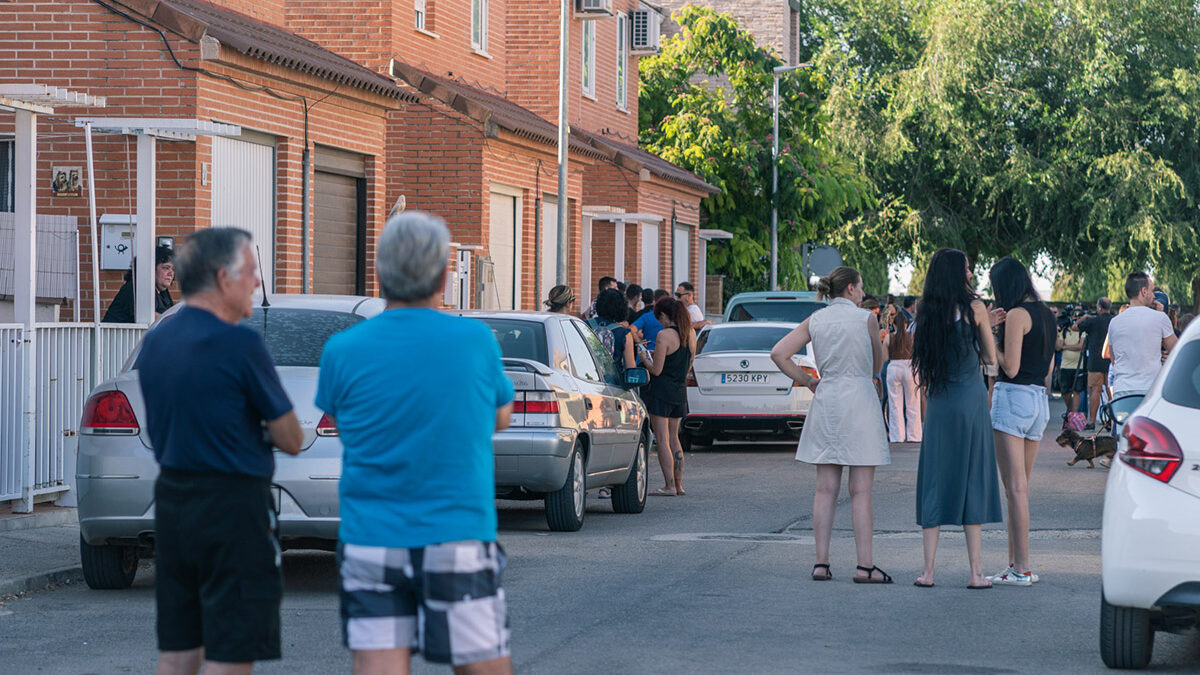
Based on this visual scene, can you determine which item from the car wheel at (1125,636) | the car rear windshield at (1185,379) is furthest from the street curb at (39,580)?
the car rear windshield at (1185,379)

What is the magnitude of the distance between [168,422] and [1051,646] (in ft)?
15.1

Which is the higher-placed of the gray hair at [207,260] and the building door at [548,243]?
the building door at [548,243]

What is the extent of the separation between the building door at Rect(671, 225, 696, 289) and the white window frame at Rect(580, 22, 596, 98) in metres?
4.07

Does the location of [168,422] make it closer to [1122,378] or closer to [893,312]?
[1122,378]

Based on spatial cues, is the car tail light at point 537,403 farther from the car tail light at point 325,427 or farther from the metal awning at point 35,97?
the metal awning at point 35,97

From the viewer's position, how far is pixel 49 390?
12.5 metres

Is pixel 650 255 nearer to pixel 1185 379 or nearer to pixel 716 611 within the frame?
pixel 716 611

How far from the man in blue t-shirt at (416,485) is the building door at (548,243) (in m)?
22.5

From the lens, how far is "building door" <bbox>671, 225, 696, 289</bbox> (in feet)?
119

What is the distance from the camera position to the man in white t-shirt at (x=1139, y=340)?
15.3 meters

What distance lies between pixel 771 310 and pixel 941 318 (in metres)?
14.7

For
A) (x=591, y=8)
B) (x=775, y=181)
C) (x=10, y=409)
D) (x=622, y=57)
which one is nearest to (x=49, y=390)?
(x=10, y=409)

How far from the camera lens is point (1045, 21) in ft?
152

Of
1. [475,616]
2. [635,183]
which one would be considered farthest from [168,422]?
[635,183]
